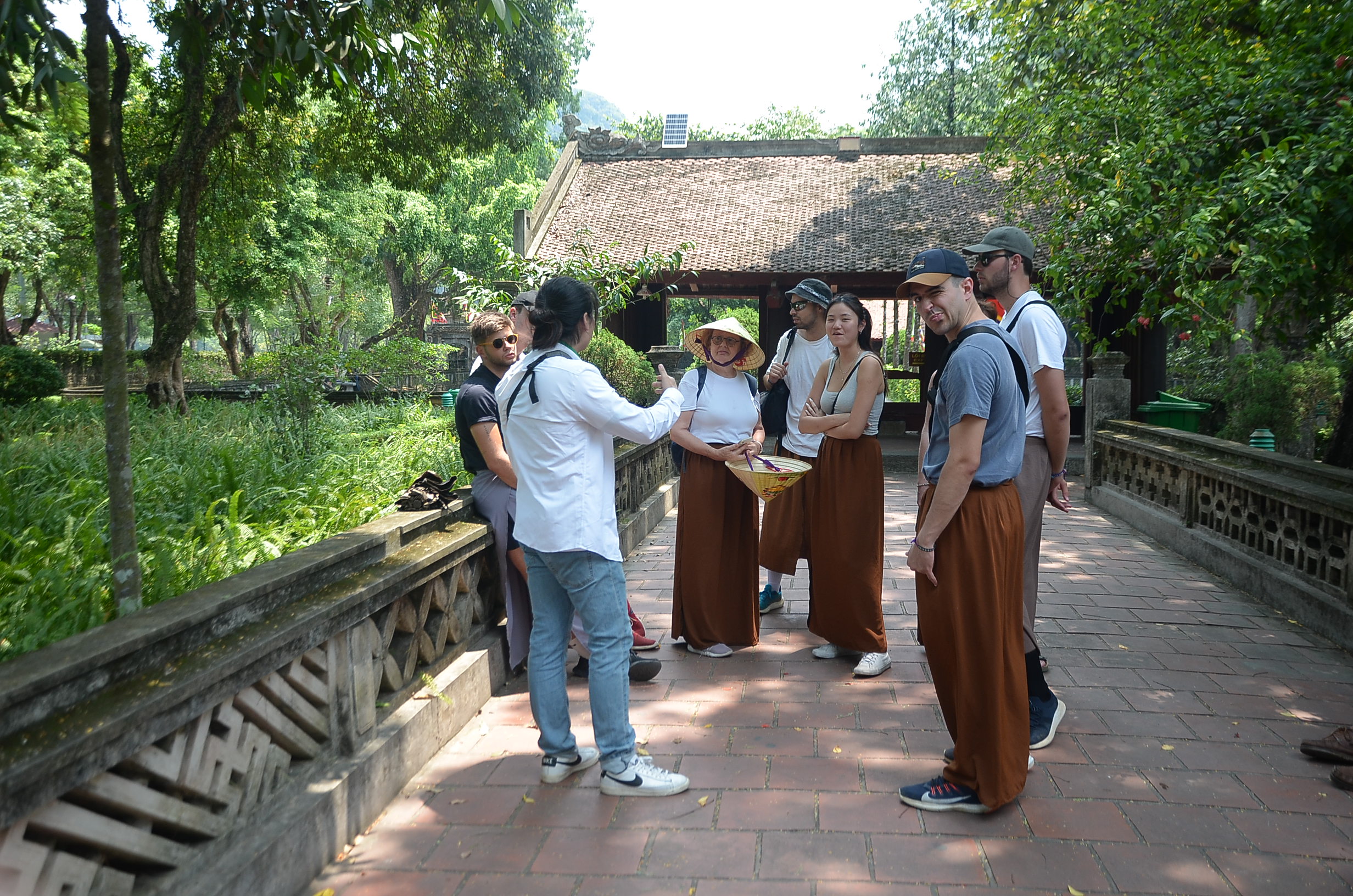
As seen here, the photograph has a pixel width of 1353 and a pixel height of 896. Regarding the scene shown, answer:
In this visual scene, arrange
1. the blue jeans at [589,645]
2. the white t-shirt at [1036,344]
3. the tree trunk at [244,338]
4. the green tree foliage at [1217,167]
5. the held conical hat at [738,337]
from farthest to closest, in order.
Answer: the tree trunk at [244,338] < the green tree foliage at [1217,167] < the held conical hat at [738,337] < the white t-shirt at [1036,344] < the blue jeans at [589,645]

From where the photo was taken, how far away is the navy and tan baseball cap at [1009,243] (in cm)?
386

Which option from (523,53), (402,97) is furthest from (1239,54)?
(523,53)

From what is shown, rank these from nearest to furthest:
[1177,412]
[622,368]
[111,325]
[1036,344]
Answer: [111,325]
[1036,344]
[622,368]
[1177,412]

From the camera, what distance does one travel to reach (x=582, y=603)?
3.22m

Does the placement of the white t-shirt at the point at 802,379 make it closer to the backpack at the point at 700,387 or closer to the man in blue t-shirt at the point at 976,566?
the backpack at the point at 700,387

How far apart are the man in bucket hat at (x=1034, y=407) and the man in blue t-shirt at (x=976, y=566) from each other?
25.7 inches

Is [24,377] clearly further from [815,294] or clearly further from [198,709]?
[198,709]

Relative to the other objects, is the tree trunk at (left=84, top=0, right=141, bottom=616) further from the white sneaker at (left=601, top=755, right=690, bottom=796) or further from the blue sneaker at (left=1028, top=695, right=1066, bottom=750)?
the blue sneaker at (left=1028, top=695, right=1066, bottom=750)

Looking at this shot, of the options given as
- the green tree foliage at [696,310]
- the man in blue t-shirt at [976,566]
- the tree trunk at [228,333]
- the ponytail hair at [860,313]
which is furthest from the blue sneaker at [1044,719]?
the green tree foliage at [696,310]

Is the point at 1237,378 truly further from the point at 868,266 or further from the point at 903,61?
the point at 903,61

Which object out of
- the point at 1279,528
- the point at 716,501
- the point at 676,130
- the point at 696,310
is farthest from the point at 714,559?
the point at 696,310

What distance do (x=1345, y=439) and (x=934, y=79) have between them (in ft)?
84.7

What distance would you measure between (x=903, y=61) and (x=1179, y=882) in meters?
31.9

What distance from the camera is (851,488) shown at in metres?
4.54
